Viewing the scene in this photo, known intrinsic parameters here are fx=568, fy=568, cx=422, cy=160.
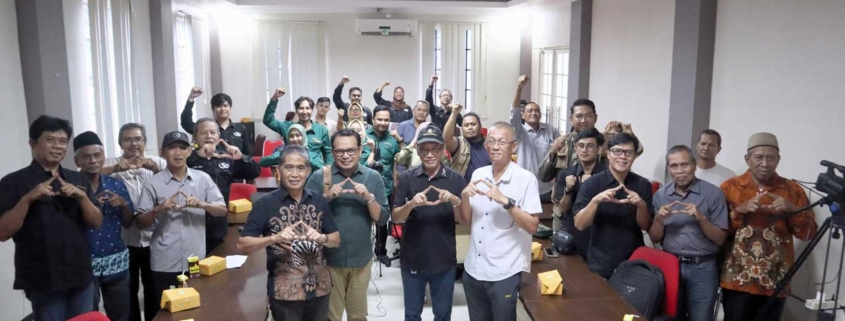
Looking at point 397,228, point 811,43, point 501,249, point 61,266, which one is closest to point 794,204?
point 811,43

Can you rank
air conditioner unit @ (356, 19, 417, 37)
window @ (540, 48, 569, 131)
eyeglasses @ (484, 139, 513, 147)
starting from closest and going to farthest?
1. eyeglasses @ (484, 139, 513, 147)
2. window @ (540, 48, 569, 131)
3. air conditioner unit @ (356, 19, 417, 37)

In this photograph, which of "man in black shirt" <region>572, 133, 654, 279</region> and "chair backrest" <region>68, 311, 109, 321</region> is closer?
"chair backrest" <region>68, 311, 109, 321</region>

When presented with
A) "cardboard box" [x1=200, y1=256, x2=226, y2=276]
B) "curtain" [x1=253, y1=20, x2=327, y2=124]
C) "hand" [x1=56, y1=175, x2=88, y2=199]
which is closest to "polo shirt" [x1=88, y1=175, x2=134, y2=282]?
"hand" [x1=56, y1=175, x2=88, y2=199]

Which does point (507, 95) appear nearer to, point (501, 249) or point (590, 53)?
point (590, 53)

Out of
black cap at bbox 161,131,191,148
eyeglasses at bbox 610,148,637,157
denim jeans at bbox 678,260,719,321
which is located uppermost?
black cap at bbox 161,131,191,148

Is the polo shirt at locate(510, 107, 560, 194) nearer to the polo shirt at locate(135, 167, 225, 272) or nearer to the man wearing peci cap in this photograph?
the man wearing peci cap

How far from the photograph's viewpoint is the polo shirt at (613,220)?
3387 mm

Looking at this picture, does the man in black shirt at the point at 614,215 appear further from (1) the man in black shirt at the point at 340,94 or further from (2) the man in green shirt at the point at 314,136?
(1) the man in black shirt at the point at 340,94

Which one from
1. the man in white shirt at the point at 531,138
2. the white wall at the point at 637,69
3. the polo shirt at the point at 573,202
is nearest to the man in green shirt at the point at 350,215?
the polo shirt at the point at 573,202

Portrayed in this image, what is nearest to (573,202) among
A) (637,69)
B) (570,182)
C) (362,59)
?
(570,182)

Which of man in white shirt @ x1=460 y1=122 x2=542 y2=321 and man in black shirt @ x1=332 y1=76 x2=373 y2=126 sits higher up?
man in black shirt @ x1=332 y1=76 x2=373 y2=126

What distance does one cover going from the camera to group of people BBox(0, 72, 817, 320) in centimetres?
282

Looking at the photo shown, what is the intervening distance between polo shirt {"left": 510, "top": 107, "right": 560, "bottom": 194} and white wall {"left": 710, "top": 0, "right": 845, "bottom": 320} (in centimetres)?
146

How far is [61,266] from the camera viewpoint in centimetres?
287
